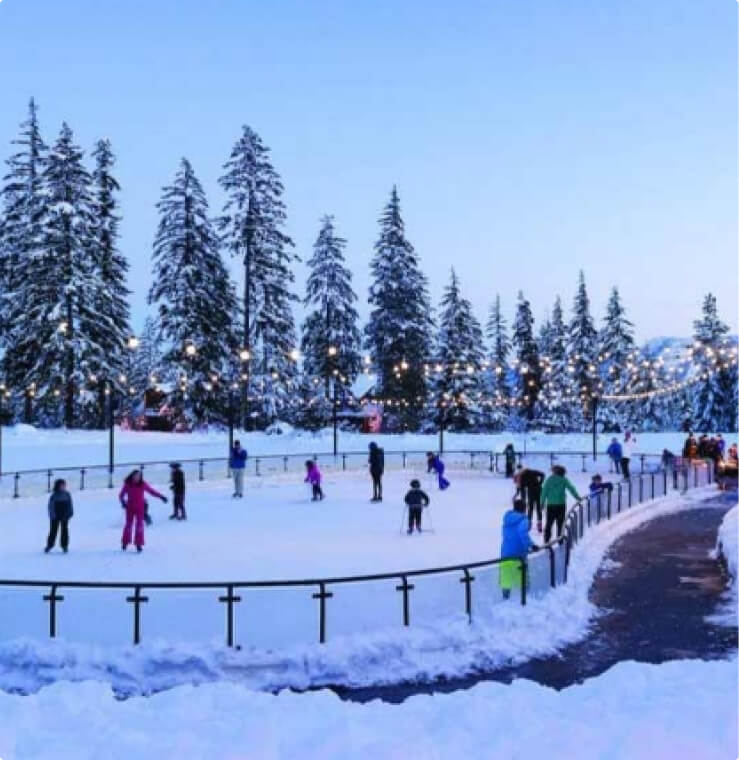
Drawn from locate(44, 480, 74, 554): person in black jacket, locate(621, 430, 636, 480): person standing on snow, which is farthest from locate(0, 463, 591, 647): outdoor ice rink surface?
locate(621, 430, 636, 480): person standing on snow

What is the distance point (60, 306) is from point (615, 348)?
42.9 m

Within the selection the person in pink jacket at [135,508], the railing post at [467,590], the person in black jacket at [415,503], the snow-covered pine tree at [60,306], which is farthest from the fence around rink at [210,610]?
the snow-covered pine tree at [60,306]

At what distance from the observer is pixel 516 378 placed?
74.6 m

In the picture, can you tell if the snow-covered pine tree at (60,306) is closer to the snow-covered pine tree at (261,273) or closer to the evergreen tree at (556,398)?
the snow-covered pine tree at (261,273)

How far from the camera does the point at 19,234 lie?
4716 centimetres

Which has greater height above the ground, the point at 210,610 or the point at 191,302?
the point at 191,302

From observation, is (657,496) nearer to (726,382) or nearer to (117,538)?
(117,538)

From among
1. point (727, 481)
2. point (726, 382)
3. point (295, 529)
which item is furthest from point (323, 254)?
point (295, 529)

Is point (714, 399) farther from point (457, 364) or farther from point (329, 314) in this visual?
point (329, 314)

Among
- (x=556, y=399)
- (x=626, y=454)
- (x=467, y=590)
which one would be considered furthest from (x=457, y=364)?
(x=467, y=590)

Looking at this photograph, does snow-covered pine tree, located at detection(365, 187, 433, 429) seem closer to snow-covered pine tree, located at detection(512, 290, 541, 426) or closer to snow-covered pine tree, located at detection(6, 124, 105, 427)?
snow-covered pine tree, located at detection(512, 290, 541, 426)

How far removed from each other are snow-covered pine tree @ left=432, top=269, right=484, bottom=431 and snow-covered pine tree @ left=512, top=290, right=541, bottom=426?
19.5ft

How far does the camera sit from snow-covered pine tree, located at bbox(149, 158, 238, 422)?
50.1 m

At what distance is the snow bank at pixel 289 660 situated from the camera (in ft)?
→ 31.6
